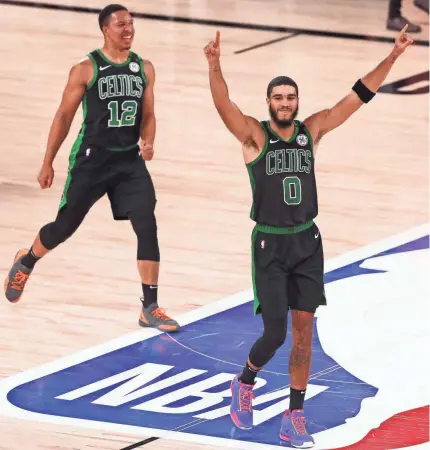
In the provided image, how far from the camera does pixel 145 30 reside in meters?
18.3

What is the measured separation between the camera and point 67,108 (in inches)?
313

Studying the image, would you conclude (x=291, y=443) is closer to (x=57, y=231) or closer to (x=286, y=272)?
(x=286, y=272)

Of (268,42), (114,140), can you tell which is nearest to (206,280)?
(114,140)

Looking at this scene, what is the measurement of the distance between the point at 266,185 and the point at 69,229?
1.98 meters

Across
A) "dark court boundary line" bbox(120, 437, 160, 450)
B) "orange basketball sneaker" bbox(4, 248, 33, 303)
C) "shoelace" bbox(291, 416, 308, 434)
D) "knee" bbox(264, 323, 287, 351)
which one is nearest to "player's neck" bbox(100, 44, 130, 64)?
"orange basketball sneaker" bbox(4, 248, 33, 303)

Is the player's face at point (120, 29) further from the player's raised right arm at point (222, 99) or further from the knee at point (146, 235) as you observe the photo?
the player's raised right arm at point (222, 99)

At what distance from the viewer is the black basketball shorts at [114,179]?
8.09m

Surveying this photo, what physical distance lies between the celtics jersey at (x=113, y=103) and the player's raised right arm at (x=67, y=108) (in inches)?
2.1

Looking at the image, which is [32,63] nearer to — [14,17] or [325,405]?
[14,17]

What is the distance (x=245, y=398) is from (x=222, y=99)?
1494 millimetres

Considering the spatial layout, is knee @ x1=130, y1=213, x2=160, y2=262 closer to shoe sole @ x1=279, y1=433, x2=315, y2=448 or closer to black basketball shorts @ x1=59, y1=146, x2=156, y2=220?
black basketball shorts @ x1=59, y1=146, x2=156, y2=220

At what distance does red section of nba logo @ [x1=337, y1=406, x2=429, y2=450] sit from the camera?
22.4 ft

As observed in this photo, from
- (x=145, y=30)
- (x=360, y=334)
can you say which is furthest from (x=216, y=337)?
(x=145, y=30)

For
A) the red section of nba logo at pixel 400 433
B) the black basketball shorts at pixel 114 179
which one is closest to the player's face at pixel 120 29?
the black basketball shorts at pixel 114 179
